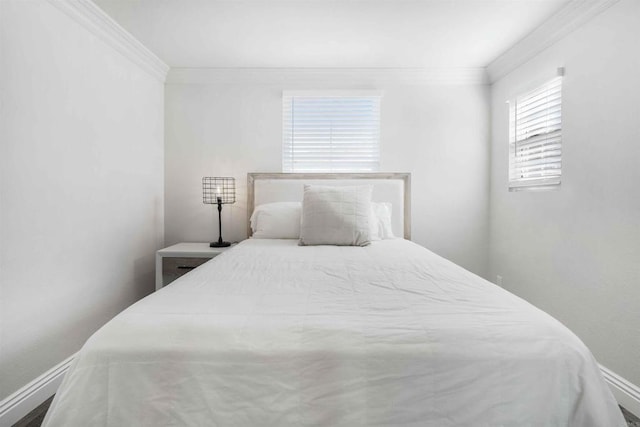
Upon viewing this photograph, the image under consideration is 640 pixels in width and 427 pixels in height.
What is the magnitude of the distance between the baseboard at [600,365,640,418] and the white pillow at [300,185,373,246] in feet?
5.30

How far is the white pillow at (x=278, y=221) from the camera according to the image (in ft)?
9.37

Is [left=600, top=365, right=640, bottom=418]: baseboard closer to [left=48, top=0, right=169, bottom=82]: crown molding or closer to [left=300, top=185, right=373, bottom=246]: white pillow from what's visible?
[left=300, top=185, right=373, bottom=246]: white pillow

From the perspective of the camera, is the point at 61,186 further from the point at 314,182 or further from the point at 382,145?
the point at 382,145

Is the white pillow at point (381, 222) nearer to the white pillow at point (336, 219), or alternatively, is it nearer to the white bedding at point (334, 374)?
the white pillow at point (336, 219)

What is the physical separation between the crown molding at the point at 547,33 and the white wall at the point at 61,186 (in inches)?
126

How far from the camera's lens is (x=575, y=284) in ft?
7.16

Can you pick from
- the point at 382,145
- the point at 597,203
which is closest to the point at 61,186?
the point at 382,145

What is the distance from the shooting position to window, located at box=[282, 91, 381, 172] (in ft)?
11.0

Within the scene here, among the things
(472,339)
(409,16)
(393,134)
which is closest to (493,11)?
(409,16)

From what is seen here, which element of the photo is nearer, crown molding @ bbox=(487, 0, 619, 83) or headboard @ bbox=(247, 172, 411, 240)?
crown molding @ bbox=(487, 0, 619, 83)

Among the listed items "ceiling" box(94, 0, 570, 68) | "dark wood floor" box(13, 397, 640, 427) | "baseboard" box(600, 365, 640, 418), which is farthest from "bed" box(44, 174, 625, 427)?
"ceiling" box(94, 0, 570, 68)

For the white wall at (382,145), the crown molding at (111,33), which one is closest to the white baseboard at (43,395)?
the white wall at (382,145)

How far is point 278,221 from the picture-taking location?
2881 millimetres

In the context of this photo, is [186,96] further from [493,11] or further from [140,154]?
[493,11]
